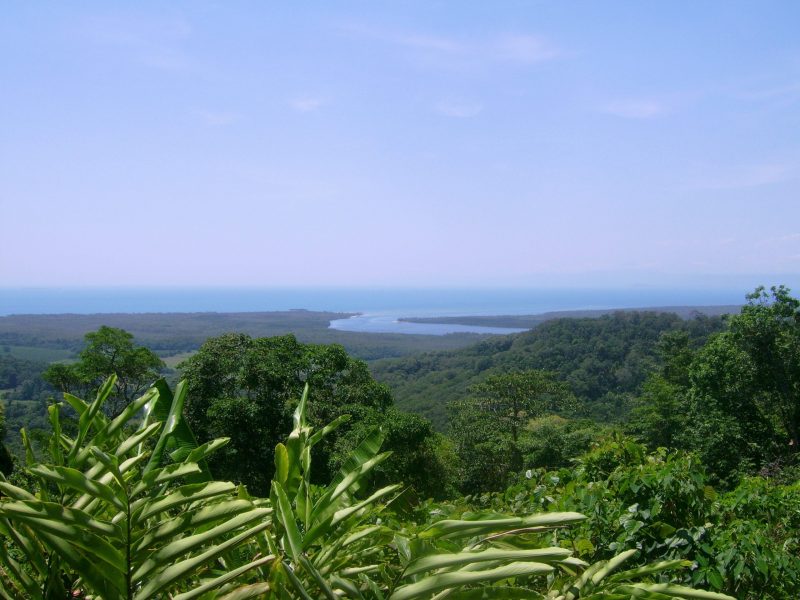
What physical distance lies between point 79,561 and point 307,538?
29cm

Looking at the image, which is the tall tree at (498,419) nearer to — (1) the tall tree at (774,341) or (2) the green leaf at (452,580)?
(1) the tall tree at (774,341)

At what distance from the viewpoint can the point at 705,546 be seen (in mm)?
1720

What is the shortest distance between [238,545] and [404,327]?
12014cm

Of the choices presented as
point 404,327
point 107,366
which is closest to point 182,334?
point 404,327

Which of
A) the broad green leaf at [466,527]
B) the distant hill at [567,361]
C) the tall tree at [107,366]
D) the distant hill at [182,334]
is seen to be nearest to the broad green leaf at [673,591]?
the broad green leaf at [466,527]

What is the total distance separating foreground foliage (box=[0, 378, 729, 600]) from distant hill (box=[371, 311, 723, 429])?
31975 millimetres

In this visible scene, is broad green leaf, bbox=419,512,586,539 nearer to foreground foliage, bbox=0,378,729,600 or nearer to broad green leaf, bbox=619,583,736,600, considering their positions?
foreground foliage, bbox=0,378,729,600

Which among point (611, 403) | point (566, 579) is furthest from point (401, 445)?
point (611, 403)

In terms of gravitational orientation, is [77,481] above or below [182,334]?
above

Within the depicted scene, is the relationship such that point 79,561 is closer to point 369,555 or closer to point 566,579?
point 369,555

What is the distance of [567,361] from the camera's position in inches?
1836

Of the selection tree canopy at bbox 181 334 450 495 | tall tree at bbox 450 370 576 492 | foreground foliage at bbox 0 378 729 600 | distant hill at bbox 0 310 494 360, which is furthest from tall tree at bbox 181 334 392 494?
distant hill at bbox 0 310 494 360

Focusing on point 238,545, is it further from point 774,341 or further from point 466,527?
point 774,341

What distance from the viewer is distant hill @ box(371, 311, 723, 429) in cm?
3909
